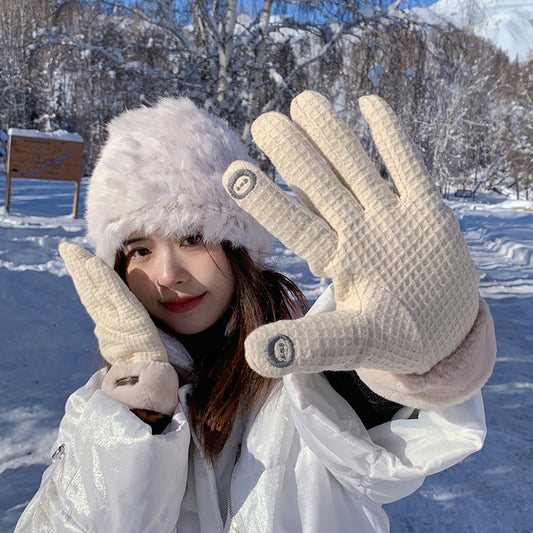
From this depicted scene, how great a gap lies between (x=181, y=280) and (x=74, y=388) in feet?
6.64

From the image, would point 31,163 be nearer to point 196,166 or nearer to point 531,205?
point 196,166

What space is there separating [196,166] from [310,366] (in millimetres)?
702

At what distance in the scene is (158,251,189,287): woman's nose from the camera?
1111mm

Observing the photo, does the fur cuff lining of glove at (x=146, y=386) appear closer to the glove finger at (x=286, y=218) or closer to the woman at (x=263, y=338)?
the woman at (x=263, y=338)

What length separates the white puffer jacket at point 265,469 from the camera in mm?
877

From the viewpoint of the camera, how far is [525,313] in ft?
15.9

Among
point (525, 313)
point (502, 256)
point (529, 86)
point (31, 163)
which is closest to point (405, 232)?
point (525, 313)

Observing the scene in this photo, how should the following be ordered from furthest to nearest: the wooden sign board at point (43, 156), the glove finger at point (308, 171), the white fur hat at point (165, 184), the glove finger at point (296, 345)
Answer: the wooden sign board at point (43, 156) → the white fur hat at point (165, 184) → the glove finger at point (308, 171) → the glove finger at point (296, 345)

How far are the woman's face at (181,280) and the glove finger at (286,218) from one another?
0.40 m

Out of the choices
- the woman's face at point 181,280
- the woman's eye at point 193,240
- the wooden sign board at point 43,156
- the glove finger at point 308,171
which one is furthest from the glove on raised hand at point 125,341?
the wooden sign board at point 43,156

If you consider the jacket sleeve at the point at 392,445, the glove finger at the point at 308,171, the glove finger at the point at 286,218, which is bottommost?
the jacket sleeve at the point at 392,445

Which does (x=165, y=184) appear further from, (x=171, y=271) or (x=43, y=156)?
(x=43, y=156)

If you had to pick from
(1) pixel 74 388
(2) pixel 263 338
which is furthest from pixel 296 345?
(1) pixel 74 388

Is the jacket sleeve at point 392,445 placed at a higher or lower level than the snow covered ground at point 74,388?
higher
